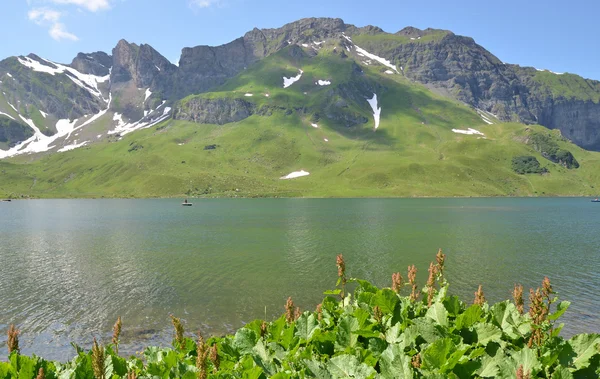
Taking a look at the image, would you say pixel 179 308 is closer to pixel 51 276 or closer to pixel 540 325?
pixel 51 276

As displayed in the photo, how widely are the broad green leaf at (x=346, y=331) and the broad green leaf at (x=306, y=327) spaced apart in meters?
0.55

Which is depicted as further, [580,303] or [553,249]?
[553,249]

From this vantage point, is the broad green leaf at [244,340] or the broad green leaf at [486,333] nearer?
the broad green leaf at [486,333]

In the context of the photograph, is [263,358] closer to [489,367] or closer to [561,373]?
[489,367]

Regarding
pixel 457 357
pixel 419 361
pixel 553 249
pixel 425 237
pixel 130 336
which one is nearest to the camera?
pixel 457 357

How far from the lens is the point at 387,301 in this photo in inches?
292

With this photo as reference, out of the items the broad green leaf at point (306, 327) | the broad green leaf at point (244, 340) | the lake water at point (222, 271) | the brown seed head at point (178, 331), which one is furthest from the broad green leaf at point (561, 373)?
the lake water at point (222, 271)

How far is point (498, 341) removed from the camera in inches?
253

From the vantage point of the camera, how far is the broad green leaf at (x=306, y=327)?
7121 mm

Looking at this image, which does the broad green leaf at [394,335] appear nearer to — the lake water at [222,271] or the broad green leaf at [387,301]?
the broad green leaf at [387,301]

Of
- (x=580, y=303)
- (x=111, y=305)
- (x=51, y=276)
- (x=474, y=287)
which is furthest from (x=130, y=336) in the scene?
(x=580, y=303)

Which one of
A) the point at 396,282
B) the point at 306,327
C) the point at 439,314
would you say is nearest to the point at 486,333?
the point at 439,314

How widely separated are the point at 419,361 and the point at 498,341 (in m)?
1.74

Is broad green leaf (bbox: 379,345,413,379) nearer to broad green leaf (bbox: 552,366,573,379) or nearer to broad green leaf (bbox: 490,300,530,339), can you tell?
broad green leaf (bbox: 552,366,573,379)
